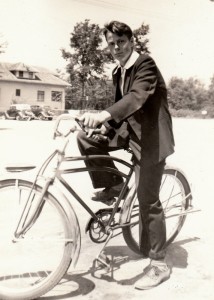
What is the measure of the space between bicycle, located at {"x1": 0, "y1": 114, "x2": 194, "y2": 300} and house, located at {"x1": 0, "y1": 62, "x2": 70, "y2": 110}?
108 ft

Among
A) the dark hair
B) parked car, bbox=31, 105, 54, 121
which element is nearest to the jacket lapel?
the dark hair

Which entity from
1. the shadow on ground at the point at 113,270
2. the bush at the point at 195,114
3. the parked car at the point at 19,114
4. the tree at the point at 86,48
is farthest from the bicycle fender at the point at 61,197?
the parked car at the point at 19,114

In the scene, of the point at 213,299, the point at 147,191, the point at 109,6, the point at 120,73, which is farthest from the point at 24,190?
the point at 109,6

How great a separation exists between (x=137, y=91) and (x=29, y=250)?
4.83 feet

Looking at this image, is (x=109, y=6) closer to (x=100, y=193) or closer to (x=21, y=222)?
(x=100, y=193)

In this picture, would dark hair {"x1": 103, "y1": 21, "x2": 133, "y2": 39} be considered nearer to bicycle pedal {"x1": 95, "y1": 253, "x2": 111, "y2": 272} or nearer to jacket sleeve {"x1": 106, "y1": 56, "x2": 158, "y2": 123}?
jacket sleeve {"x1": 106, "y1": 56, "x2": 158, "y2": 123}

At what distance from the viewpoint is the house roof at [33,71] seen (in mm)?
36250

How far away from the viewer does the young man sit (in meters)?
2.58

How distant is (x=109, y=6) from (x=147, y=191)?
2.08m

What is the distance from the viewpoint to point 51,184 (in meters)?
2.44

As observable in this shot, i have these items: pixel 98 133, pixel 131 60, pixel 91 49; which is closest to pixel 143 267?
pixel 98 133

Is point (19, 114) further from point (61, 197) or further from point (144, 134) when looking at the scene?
point (61, 197)

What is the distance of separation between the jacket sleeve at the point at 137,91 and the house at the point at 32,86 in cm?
3340

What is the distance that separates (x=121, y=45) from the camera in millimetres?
2693
